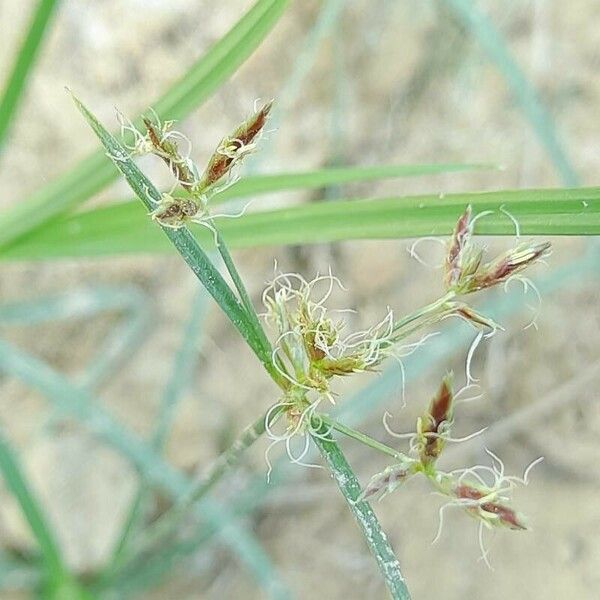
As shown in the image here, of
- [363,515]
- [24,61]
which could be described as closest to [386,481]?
[363,515]

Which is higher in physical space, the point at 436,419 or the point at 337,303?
the point at 436,419

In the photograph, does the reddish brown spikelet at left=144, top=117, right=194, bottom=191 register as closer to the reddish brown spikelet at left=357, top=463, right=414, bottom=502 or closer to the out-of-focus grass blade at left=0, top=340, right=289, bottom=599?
the reddish brown spikelet at left=357, top=463, right=414, bottom=502

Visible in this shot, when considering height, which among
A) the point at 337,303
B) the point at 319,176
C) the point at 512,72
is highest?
the point at 319,176

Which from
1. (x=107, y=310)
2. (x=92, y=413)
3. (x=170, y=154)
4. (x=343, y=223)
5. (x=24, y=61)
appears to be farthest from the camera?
(x=107, y=310)

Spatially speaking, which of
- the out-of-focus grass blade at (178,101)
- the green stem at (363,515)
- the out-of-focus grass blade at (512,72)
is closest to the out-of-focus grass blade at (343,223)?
the out-of-focus grass blade at (178,101)

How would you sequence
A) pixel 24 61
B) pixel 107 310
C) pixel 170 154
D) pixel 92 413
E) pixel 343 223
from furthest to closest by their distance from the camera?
pixel 107 310
pixel 92 413
pixel 24 61
pixel 343 223
pixel 170 154

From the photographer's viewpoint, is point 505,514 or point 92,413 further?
point 92,413

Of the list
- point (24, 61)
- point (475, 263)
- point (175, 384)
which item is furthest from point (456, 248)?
point (175, 384)

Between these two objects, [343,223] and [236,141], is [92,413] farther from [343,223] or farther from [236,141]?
[236,141]
